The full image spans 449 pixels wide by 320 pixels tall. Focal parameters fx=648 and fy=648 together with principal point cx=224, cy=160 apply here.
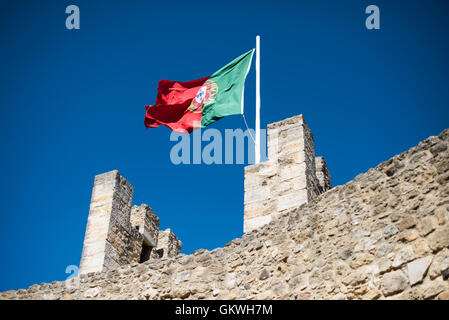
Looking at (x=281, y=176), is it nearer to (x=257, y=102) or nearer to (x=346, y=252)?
(x=257, y=102)

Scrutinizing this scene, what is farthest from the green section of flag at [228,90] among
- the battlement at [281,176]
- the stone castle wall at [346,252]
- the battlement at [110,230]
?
the stone castle wall at [346,252]

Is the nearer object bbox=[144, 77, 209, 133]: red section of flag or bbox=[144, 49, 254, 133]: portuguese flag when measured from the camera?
bbox=[144, 49, 254, 133]: portuguese flag

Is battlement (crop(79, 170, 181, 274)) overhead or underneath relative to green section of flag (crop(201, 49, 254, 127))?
underneath

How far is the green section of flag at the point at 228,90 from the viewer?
39.2ft

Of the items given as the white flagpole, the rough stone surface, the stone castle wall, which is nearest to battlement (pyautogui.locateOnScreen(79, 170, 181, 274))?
the stone castle wall

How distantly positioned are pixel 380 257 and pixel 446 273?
2.98ft

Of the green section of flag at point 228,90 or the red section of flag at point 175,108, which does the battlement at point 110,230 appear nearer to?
the red section of flag at point 175,108

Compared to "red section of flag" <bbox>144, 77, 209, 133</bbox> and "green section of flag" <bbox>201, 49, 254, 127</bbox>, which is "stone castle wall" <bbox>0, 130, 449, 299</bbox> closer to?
"green section of flag" <bbox>201, 49, 254, 127</bbox>

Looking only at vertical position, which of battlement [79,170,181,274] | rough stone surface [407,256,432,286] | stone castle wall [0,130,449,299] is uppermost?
battlement [79,170,181,274]

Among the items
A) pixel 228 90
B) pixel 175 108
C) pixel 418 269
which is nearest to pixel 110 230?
pixel 175 108

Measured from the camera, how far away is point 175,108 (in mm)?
12539

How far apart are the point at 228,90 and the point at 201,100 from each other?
560mm

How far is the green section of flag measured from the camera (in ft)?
39.2

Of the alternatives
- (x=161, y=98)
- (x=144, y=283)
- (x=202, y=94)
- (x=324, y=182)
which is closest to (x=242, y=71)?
(x=202, y=94)
